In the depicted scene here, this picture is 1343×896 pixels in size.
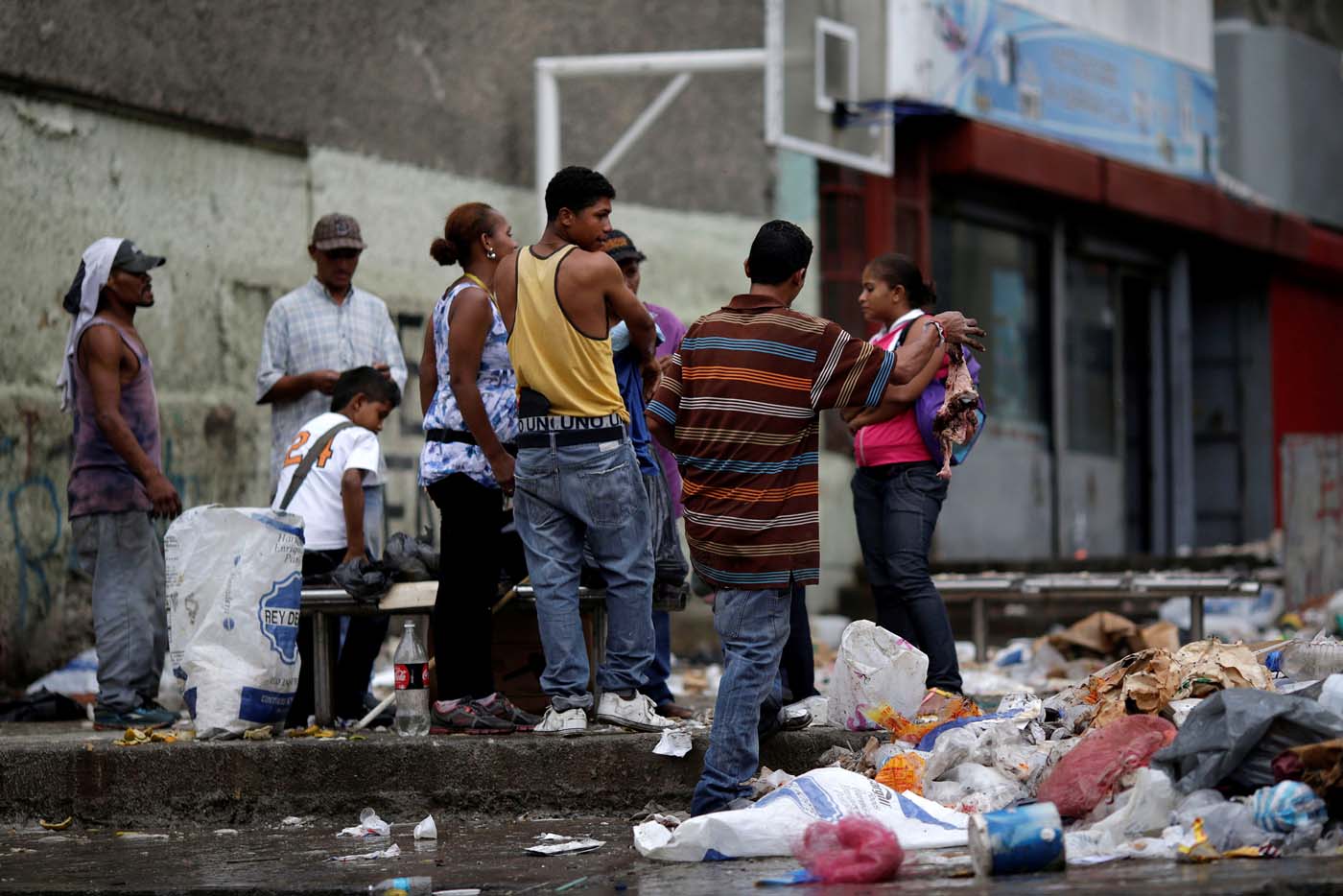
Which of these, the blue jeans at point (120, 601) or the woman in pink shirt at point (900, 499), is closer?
the woman in pink shirt at point (900, 499)

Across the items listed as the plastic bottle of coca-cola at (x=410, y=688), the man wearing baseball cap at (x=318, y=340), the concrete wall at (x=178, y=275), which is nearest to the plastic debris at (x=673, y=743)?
the plastic bottle of coca-cola at (x=410, y=688)

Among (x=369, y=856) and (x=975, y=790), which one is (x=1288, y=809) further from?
(x=369, y=856)

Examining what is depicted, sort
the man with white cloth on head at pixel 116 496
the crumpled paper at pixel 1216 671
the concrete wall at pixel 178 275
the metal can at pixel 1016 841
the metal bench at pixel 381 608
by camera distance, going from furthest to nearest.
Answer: the concrete wall at pixel 178 275
the man with white cloth on head at pixel 116 496
the metal bench at pixel 381 608
the crumpled paper at pixel 1216 671
the metal can at pixel 1016 841

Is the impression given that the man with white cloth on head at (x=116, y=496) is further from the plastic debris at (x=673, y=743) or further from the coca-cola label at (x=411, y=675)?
the plastic debris at (x=673, y=743)

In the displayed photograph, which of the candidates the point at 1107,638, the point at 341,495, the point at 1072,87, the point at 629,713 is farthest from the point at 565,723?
the point at 1072,87

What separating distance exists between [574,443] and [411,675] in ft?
3.52

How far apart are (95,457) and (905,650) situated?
3.25 m

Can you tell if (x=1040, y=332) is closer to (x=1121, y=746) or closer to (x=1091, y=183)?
(x=1091, y=183)

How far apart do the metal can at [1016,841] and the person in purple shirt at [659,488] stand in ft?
6.86

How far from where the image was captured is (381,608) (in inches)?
270

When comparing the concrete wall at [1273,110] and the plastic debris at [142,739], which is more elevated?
the concrete wall at [1273,110]

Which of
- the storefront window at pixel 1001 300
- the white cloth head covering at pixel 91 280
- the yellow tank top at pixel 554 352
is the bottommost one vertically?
the yellow tank top at pixel 554 352

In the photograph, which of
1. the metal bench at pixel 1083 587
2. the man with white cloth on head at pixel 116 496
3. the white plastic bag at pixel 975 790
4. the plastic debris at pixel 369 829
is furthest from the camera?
the metal bench at pixel 1083 587

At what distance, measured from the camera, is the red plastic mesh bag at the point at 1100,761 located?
5324 millimetres
